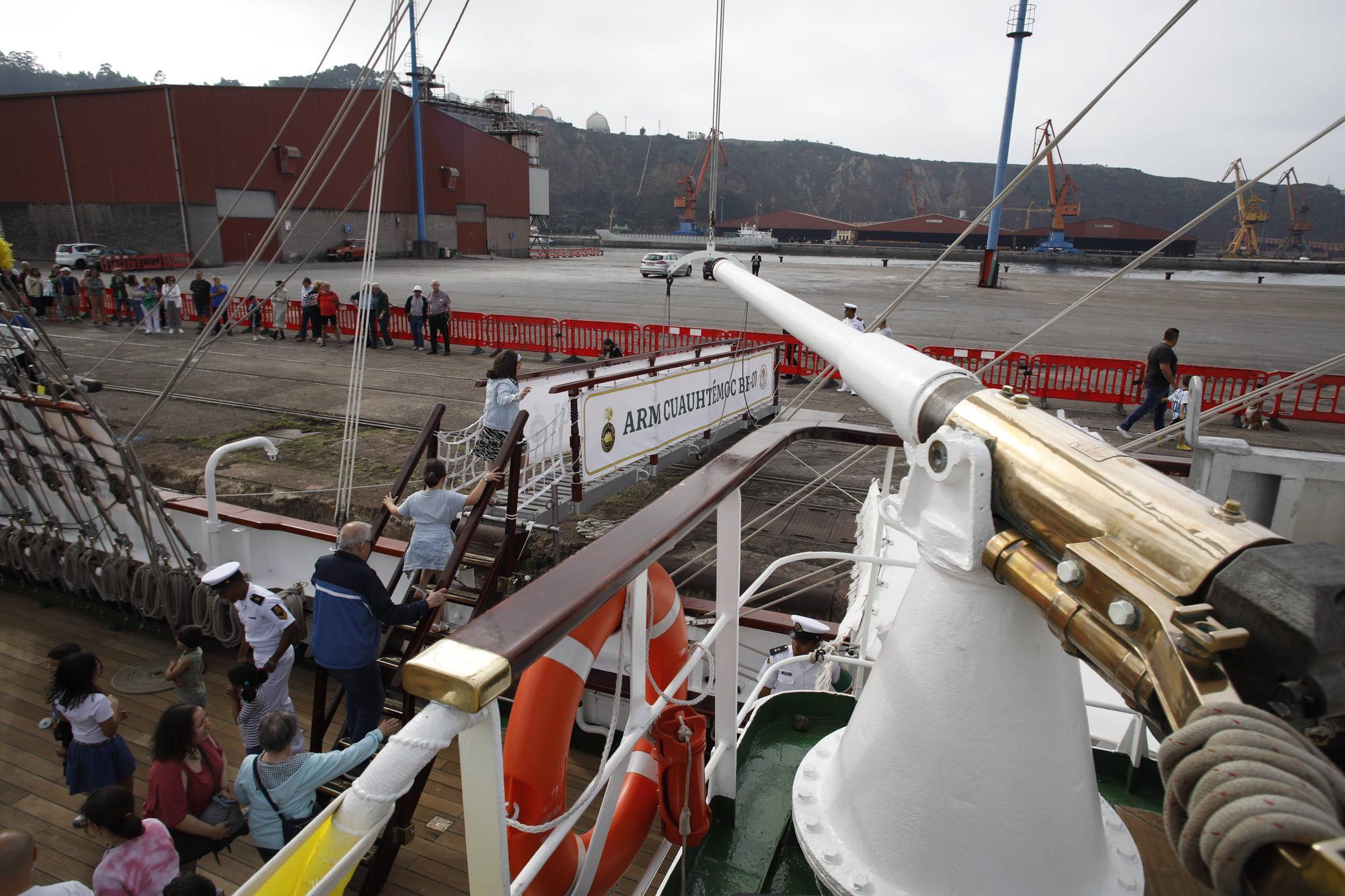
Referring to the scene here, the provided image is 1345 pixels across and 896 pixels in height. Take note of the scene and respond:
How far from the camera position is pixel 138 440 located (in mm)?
10812

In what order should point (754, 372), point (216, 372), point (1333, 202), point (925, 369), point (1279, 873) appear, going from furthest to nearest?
point (1333, 202), point (216, 372), point (754, 372), point (925, 369), point (1279, 873)

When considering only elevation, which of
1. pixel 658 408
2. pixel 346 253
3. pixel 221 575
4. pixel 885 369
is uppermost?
pixel 346 253

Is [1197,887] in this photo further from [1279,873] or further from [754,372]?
[754,372]

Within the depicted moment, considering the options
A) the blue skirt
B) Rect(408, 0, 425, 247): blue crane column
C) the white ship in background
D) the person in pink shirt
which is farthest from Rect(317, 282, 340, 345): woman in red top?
the white ship in background

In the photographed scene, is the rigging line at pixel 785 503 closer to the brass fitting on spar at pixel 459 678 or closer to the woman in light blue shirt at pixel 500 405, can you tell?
the woman in light blue shirt at pixel 500 405

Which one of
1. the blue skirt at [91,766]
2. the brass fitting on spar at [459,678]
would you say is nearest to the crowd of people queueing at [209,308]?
the blue skirt at [91,766]

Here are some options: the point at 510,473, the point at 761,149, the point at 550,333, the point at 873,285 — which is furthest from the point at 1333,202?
the point at 510,473

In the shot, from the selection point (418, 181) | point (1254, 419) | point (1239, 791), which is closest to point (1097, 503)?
point (1239, 791)

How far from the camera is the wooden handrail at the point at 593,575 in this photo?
40.6 inches

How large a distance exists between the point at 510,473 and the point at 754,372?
6562mm

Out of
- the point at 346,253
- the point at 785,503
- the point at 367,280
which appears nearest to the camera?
the point at 367,280

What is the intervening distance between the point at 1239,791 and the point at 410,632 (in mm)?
5205

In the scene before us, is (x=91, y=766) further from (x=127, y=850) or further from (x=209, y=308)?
(x=209, y=308)

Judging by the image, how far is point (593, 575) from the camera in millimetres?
1243
